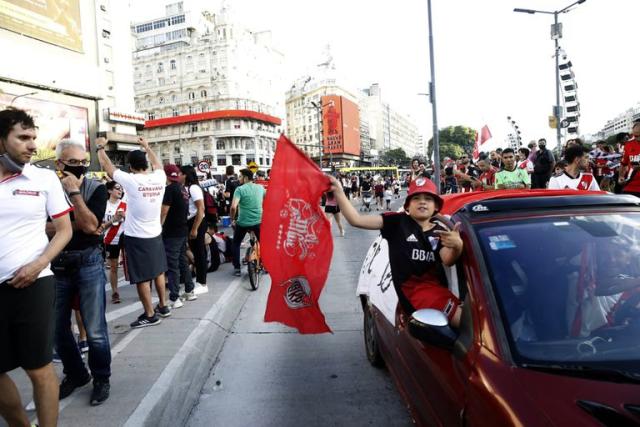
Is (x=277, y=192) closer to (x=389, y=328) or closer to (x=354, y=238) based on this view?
(x=389, y=328)

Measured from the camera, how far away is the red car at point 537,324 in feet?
5.27

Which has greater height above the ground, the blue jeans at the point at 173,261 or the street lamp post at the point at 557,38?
the street lamp post at the point at 557,38

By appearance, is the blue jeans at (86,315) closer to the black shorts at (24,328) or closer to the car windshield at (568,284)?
the black shorts at (24,328)

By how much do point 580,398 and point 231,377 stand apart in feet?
9.81

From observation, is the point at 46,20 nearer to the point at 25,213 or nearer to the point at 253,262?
the point at 253,262

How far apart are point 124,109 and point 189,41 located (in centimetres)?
5154

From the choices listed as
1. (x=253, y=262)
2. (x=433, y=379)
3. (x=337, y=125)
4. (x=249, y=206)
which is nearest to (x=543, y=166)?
(x=249, y=206)

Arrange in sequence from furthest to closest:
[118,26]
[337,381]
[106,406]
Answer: [118,26]
[337,381]
[106,406]

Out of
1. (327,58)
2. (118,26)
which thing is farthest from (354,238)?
(327,58)

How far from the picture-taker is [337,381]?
12.2 ft

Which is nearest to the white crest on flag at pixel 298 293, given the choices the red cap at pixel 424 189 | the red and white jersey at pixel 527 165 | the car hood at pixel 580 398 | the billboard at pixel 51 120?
the red cap at pixel 424 189

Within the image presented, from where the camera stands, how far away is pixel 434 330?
2086 millimetres

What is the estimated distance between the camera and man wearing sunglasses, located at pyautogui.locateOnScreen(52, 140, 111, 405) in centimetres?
312

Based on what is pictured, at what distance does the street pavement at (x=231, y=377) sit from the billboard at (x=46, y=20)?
126ft
